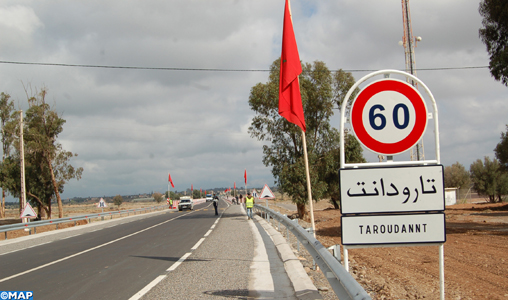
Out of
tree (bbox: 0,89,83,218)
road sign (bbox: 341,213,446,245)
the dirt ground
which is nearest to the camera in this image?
road sign (bbox: 341,213,446,245)

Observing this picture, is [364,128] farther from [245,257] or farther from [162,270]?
[245,257]

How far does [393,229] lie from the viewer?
12.9ft

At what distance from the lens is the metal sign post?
389 cm

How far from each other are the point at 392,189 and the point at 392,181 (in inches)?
3.1

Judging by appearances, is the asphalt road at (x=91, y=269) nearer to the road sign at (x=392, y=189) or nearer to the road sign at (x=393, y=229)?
the road sign at (x=393, y=229)

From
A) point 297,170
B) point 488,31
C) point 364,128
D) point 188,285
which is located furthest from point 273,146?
point 364,128

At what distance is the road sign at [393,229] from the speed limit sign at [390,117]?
0.67 metres

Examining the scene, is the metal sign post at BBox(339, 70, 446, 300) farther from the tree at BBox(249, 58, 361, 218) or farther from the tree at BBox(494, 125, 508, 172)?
the tree at BBox(494, 125, 508, 172)

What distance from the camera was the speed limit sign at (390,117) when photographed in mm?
3957

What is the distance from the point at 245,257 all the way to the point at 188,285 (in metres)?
3.29

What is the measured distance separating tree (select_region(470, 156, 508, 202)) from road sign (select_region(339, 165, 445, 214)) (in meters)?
56.4

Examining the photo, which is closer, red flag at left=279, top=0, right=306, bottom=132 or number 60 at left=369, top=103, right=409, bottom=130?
number 60 at left=369, top=103, right=409, bottom=130

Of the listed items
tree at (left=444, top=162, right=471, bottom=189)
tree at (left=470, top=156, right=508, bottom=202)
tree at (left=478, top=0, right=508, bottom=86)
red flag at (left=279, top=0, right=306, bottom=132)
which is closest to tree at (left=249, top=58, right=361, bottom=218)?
tree at (left=478, top=0, right=508, bottom=86)

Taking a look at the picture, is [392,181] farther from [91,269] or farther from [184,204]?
[184,204]
